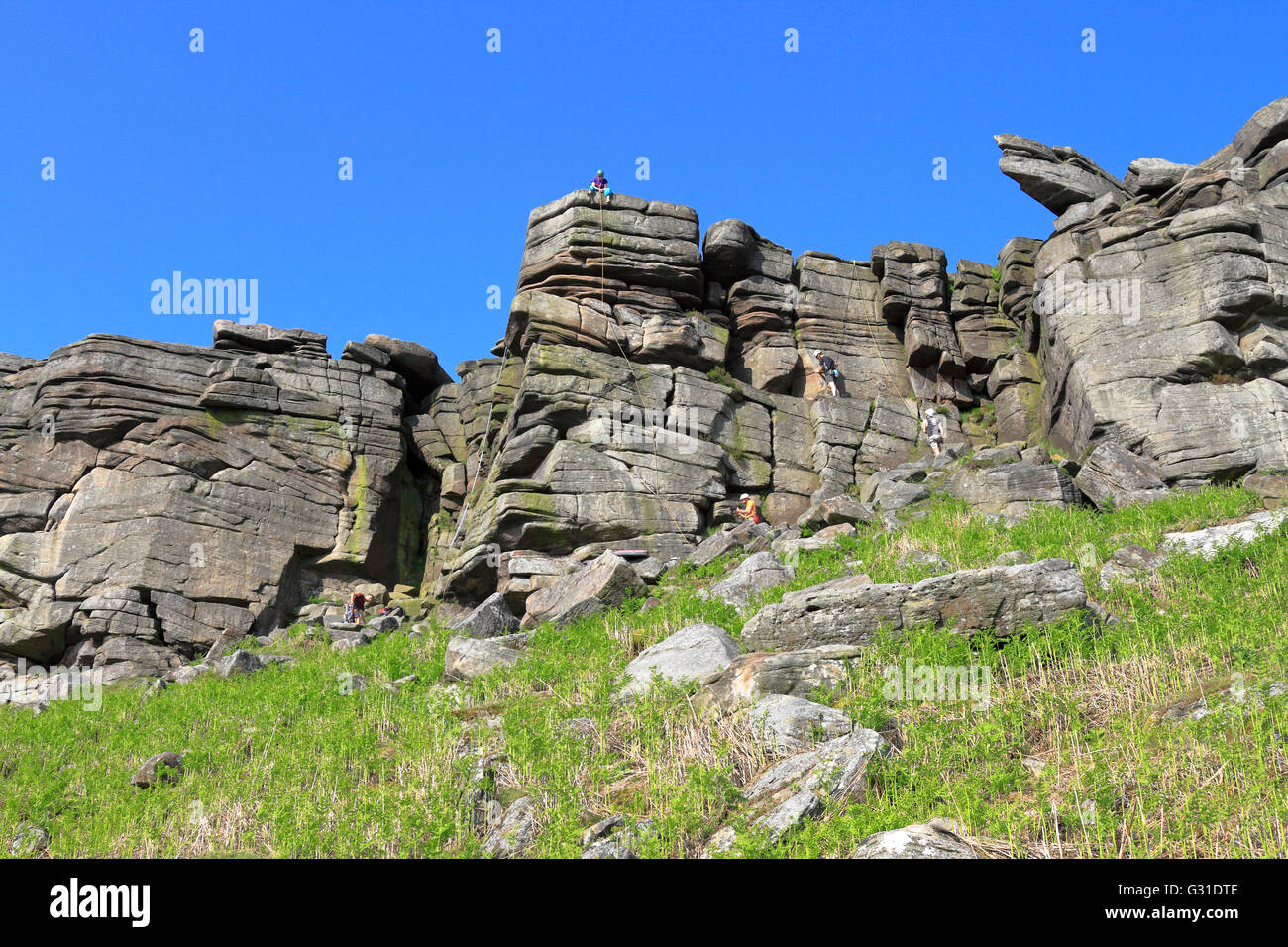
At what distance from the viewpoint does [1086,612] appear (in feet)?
34.0

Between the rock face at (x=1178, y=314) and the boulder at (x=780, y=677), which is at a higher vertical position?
the rock face at (x=1178, y=314)

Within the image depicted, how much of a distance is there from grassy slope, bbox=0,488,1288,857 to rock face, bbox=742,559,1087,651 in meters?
0.29

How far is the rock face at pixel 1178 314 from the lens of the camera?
21.3m

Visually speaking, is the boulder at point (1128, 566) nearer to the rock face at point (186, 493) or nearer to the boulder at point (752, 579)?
the boulder at point (752, 579)

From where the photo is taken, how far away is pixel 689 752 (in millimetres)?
8602

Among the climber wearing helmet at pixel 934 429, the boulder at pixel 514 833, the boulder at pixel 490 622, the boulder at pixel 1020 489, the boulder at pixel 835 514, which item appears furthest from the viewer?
the climber wearing helmet at pixel 934 429

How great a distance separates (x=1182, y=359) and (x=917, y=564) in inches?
456

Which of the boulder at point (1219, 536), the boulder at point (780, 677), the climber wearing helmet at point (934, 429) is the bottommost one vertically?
the boulder at point (780, 677)

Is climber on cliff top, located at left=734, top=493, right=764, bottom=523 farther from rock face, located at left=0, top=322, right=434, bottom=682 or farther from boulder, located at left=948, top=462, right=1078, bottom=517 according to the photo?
rock face, located at left=0, top=322, right=434, bottom=682

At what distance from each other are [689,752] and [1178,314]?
64.9 ft

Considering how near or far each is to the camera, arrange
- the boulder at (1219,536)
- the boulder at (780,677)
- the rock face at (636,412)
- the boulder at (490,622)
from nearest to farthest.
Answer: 1. the boulder at (780,677)
2. the boulder at (1219,536)
3. the boulder at (490,622)
4. the rock face at (636,412)

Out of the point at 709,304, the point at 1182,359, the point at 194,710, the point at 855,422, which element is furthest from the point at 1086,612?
the point at 709,304

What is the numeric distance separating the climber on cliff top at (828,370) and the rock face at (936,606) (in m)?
17.5

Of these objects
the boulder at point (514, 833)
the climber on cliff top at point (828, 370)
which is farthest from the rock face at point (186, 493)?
the boulder at point (514, 833)
